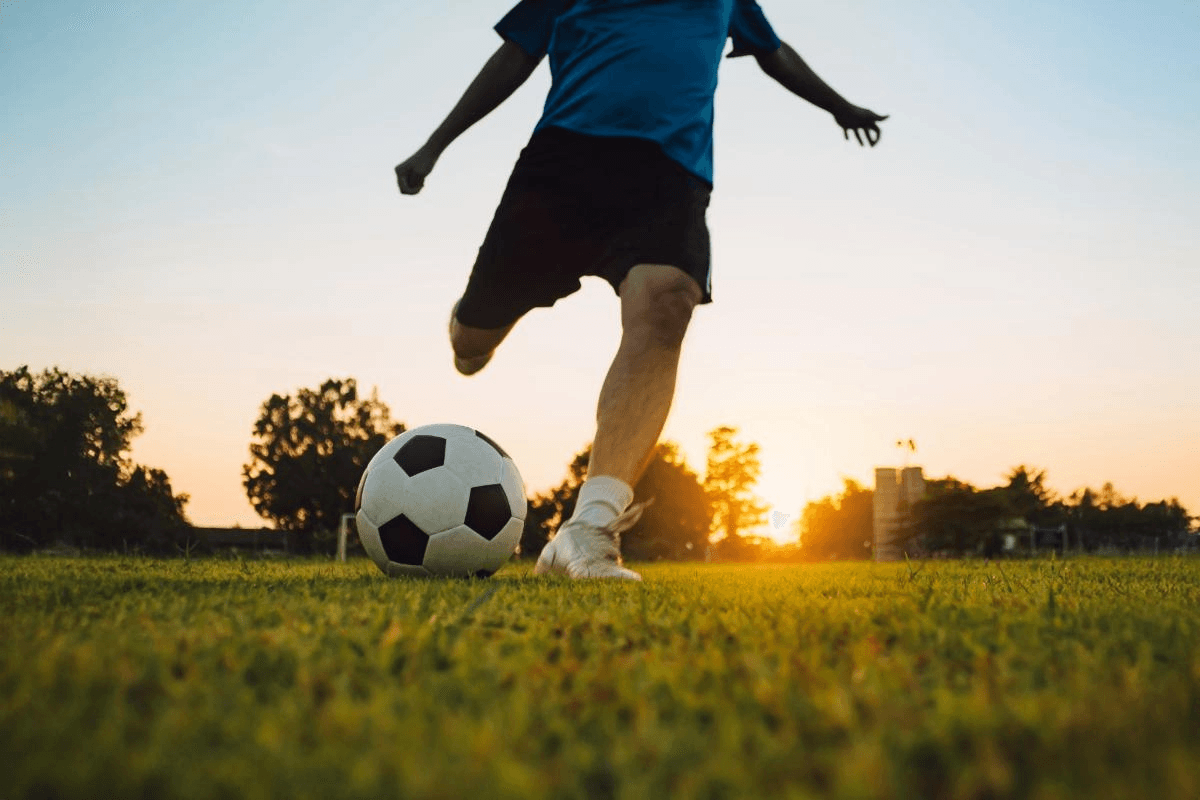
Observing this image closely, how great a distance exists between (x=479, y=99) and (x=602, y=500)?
6.94ft

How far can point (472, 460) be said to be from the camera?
13.4 ft

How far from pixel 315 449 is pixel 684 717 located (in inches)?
2296

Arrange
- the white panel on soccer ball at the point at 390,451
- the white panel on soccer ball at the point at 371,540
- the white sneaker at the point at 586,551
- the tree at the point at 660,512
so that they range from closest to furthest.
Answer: the white sneaker at the point at 586,551
the white panel on soccer ball at the point at 371,540
the white panel on soccer ball at the point at 390,451
the tree at the point at 660,512

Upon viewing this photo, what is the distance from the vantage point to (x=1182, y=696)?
107cm

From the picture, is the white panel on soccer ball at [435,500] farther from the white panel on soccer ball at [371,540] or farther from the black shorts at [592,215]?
the black shorts at [592,215]

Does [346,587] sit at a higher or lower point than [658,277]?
lower

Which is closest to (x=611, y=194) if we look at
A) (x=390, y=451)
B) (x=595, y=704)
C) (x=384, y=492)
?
(x=390, y=451)

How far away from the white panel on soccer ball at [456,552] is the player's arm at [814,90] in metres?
2.93

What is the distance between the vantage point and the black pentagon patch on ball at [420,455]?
3977 millimetres

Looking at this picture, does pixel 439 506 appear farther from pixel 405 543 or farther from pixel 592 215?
pixel 592 215

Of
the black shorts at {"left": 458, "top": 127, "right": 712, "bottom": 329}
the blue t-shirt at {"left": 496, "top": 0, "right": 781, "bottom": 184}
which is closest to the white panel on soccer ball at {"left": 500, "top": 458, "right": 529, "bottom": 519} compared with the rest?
the black shorts at {"left": 458, "top": 127, "right": 712, "bottom": 329}

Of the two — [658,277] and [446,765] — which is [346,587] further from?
[446,765]

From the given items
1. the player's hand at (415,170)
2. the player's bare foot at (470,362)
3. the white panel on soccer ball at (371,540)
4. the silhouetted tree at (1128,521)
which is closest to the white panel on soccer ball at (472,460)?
the white panel on soccer ball at (371,540)

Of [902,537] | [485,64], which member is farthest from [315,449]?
[485,64]
